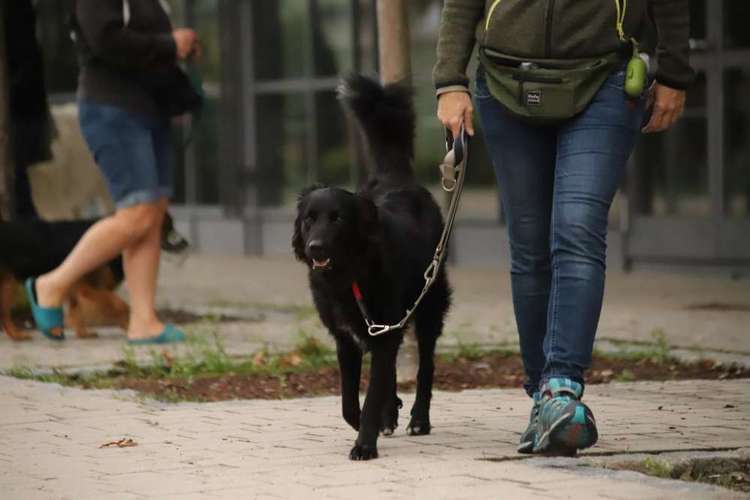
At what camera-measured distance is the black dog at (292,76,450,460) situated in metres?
5.46

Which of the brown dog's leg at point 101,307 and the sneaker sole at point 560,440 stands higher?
the sneaker sole at point 560,440

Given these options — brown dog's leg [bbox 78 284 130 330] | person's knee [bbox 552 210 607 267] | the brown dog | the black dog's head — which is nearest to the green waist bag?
person's knee [bbox 552 210 607 267]

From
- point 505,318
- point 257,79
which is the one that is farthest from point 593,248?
point 257,79

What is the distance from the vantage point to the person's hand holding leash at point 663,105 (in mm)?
5367

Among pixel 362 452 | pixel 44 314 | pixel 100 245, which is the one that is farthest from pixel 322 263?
pixel 44 314

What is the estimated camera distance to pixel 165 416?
6.38 m

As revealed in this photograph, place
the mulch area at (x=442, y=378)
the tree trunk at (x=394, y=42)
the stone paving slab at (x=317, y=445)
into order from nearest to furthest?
the stone paving slab at (x=317, y=445)
the mulch area at (x=442, y=378)
the tree trunk at (x=394, y=42)

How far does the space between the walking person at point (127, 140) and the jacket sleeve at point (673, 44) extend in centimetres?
401

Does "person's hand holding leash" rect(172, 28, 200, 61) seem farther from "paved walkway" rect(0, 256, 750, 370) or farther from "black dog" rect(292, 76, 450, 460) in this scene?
"black dog" rect(292, 76, 450, 460)

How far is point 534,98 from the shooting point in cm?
523

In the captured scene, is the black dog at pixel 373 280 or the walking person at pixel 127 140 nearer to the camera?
the black dog at pixel 373 280

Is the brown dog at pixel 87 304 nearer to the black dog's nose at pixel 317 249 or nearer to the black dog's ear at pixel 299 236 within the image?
the black dog's ear at pixel 299 236

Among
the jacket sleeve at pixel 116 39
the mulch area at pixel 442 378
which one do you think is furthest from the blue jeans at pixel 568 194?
the jacket sleeve at pixel 116 39

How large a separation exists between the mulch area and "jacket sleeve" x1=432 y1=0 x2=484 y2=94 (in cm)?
204
